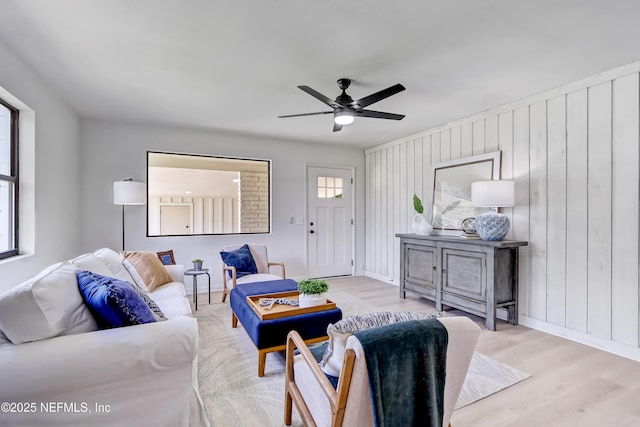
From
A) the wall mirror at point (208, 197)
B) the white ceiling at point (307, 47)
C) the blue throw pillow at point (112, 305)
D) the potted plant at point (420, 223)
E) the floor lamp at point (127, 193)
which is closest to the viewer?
the blue throw pillow at point (112, 305)

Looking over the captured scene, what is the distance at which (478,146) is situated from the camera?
3768 mm

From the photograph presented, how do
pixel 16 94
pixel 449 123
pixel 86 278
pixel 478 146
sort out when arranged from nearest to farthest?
pixel 86 278, pixel 16 94, pixel 478 146, pixel 449 123

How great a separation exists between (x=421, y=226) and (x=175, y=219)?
5.57 metres

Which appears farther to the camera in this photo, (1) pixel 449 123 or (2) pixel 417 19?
(1) pixel 449 123

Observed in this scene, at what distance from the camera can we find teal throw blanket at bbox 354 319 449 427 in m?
1.01

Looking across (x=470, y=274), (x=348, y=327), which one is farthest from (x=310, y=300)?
(x=470, y=274)

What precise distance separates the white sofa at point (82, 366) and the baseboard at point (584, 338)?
3259mm

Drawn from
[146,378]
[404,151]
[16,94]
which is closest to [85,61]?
[16,94]

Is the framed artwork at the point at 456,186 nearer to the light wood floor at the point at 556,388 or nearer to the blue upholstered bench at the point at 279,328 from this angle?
the light wood floor at the point at 556,388

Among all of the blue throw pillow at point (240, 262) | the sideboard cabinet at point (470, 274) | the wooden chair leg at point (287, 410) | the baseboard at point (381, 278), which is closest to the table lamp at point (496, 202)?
the sideboard cabinet at point (470, 274)

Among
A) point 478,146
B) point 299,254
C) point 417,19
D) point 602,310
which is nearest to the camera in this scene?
point 417,19

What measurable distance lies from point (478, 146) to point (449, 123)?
21.9 inches

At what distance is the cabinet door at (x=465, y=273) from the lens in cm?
318

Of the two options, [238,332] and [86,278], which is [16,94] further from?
[238,332]
